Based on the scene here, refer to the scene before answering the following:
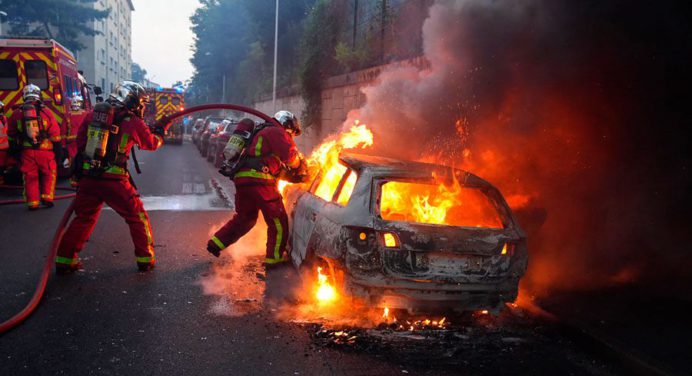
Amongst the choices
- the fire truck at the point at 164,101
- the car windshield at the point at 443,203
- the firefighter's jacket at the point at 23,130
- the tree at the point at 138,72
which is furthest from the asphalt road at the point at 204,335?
the tree at the point at 138,72

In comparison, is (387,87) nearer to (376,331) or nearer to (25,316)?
(376,331)

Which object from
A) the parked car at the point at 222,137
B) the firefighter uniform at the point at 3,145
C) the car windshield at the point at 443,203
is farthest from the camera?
the parked car at the point at 222,137

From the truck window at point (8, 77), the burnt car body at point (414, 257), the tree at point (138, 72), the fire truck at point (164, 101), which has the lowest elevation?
the burnt car body at point (414, 257)

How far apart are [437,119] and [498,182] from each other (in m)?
1.30

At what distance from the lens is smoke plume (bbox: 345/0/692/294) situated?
21.2ft

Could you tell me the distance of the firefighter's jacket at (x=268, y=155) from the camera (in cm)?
586

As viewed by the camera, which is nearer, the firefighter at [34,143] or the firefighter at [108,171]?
the firefighter at [108,171]

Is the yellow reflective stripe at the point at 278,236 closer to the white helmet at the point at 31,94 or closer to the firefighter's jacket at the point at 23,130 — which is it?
the firefighter's jacket at the point at 23,130

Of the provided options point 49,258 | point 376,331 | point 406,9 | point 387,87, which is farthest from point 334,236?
point 406,9

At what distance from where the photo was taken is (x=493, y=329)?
462 centimetres

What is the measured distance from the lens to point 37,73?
1233cm

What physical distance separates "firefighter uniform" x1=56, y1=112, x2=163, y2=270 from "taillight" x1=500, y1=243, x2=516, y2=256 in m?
3.55

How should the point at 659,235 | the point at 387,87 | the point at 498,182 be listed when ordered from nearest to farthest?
the point at 659,235
the point at 498,182
the point at 387,87

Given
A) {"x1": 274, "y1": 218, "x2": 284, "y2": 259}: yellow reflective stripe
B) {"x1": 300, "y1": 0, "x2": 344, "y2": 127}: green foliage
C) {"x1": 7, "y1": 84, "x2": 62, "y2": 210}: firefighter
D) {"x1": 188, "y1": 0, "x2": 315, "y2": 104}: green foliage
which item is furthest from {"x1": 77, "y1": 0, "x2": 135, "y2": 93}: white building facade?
{"x1": 274, "y1": 218, "x2": 284, "y2": 259}: yellow reflective stripe
